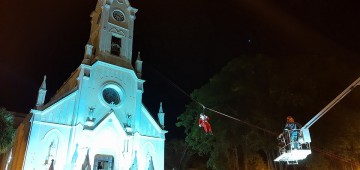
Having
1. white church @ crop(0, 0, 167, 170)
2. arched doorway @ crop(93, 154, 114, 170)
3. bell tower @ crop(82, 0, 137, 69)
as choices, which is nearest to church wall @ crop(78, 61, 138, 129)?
white church @ crop(0, 0, 167, 170)

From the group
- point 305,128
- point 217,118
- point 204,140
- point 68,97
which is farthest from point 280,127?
point 68,97

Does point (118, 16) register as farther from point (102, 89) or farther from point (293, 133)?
point (293, 133)

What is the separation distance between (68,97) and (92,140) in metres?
4.12

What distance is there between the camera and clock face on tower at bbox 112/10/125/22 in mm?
32125

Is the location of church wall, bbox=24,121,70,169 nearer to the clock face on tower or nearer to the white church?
the white church

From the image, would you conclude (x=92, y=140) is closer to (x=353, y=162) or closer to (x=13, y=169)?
(x=13, y=169)

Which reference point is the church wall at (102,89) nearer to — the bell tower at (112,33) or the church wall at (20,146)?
the bell tower at (112,33)

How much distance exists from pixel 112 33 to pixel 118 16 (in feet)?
7.61

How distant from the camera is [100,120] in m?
26.1

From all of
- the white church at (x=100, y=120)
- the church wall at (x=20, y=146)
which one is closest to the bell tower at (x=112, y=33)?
the white church at (x=100, y=120)

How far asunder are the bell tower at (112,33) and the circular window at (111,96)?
275 cm

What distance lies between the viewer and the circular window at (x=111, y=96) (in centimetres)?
2777

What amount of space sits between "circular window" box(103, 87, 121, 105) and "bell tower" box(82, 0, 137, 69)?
275 cm

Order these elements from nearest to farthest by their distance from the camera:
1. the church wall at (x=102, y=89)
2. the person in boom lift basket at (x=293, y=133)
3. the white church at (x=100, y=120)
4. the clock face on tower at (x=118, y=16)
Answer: the person in boom lift basket at (x=293, y=133), the white church at (x=100, y=120), the church wall at (x=102, y=89), the clock face on tower at (x=118, y=16)
